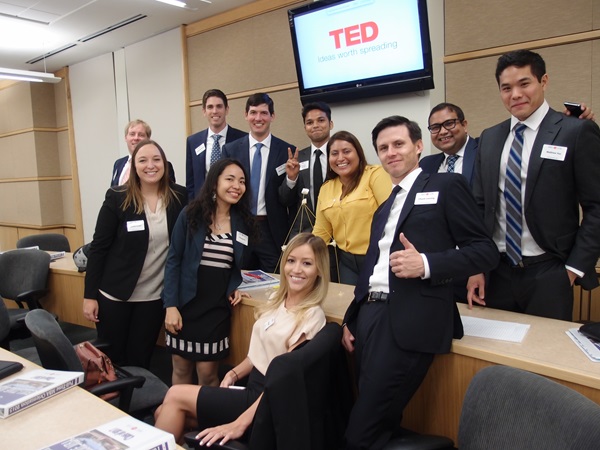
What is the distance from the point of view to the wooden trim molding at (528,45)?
2.94m

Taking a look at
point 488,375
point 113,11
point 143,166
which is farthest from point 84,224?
point 488,375

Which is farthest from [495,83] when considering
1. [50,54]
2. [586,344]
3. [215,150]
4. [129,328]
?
[50,54]

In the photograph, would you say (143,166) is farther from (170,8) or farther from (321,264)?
(170,8)

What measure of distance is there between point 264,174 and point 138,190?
100 centimetres

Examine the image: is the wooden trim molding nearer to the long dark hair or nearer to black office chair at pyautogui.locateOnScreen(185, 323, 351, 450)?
the long dark hair

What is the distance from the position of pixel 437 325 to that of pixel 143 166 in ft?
5.57

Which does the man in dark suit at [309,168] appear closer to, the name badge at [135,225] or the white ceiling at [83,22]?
the name badge at [135,225]

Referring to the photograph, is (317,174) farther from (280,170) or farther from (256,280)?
(256,280)

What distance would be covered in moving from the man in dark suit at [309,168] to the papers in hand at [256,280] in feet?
1.24

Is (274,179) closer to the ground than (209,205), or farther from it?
farther from it

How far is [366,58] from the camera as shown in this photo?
10.9 feet

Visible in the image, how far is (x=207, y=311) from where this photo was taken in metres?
2.28

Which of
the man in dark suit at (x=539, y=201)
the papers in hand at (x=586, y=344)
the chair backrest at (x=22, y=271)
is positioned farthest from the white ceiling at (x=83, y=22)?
the papers in hand at (x=586, y=344)

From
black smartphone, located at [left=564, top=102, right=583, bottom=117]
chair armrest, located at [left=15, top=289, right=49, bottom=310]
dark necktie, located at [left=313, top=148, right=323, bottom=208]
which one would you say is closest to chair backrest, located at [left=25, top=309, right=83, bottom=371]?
chair armrest, located at [left=15, top=289, right=49, bottom=310]
